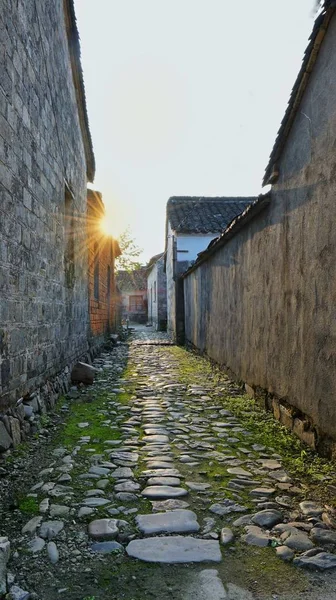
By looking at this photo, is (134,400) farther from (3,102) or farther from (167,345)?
(167,345)

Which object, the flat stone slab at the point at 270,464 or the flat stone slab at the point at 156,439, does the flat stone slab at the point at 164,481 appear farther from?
the flat stone slab at the point at 156,439

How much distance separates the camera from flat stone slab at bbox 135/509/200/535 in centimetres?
224

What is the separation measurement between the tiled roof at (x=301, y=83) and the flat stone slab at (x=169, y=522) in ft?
11.3

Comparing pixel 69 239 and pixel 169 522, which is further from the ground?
pixel 69 239

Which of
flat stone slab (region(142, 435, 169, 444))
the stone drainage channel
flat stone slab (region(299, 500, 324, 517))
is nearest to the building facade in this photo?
the stone drainage channel

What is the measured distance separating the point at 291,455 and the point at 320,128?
2.62 m

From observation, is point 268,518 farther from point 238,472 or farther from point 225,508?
point 238,472

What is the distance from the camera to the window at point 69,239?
6.57 meters

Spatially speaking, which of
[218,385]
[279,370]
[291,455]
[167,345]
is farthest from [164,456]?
[167,345]

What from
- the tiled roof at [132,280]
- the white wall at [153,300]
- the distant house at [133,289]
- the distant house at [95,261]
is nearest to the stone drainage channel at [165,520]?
the distant house at [95,261]

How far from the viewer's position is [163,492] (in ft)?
9.00

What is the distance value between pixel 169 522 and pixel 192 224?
14.8 metres

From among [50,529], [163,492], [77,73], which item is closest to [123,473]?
[163,492]

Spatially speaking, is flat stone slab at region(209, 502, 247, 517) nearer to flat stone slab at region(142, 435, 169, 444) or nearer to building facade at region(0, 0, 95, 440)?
flat stone slab at region(142, 435, 169, 444)
